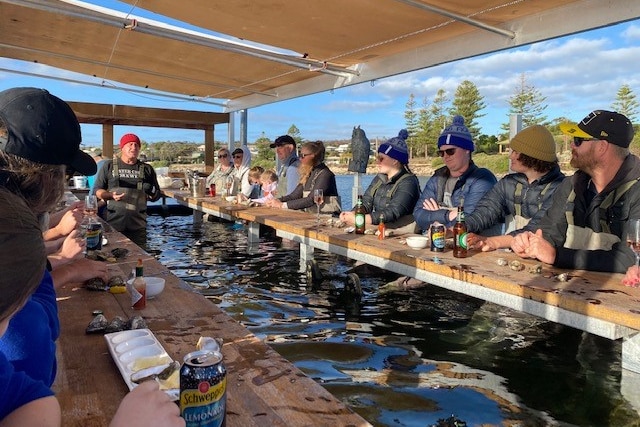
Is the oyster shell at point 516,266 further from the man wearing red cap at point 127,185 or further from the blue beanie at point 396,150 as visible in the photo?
the man wearing red cap at point 127,185

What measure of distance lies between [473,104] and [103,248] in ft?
198

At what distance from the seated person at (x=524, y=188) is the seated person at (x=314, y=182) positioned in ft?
7.98

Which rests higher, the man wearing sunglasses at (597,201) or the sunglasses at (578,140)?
the sunglasses at (578,140)

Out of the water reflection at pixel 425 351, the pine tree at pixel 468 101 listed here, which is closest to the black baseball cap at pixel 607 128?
the water reflection at pixel 425 351

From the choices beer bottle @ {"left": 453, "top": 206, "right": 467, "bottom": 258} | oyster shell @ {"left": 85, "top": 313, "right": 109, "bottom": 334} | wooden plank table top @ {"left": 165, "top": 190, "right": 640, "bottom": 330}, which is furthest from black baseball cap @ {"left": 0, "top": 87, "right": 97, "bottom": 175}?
beer bottle @ {"left": 453, "top": 206, "right": 467, "bottom": 258}

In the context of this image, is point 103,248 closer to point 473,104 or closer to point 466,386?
point 466,386

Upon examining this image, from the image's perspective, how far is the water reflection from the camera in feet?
7.55

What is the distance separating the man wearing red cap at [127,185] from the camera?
5297 millimetres

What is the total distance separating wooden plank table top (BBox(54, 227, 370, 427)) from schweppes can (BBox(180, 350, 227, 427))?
187 mm

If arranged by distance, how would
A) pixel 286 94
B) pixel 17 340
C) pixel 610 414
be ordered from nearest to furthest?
pixel 17 340 → pixel 610 414 → pixel 286 94

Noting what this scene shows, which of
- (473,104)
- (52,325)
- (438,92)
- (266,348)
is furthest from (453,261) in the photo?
(473,104)

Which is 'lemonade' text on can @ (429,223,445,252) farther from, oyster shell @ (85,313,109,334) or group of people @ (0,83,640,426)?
oyster shell @ (85,313,109,334)

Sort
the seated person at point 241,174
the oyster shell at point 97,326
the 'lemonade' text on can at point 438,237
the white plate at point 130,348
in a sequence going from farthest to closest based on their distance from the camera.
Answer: the seated person at point 241,174 < the 'lemonade' text on can at point 438,237 < the oyster shell at point 97,326 < the white plate at point 130,348

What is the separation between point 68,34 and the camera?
6.74 metres
